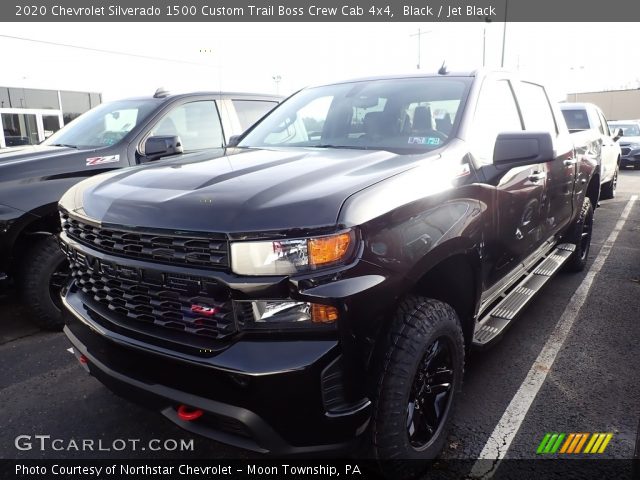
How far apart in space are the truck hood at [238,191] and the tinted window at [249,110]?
9.32ft

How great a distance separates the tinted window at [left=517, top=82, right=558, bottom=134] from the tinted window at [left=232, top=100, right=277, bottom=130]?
2780 mm

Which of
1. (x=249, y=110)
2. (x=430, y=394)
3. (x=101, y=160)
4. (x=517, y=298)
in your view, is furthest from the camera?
(x=249, y=110)

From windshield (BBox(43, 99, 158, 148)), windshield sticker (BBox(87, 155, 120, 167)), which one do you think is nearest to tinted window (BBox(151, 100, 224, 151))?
windshield (BBox(43, 99, 158, 148))

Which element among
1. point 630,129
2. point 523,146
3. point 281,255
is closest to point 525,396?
point 523,146

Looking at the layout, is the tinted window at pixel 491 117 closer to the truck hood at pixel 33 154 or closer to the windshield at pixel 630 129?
the truck hood at pixel 33 154

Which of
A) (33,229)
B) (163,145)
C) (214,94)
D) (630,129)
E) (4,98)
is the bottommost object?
(630,129)

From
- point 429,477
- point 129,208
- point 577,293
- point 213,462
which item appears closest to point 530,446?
point 429,477

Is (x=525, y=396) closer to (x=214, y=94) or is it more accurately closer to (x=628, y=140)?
(x=214, y=94)

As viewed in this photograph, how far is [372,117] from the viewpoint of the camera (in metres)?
3.02

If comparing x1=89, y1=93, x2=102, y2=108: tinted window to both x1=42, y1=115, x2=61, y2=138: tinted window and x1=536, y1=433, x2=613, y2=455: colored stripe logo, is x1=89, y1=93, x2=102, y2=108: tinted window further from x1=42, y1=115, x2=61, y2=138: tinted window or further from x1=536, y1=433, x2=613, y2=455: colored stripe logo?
x1=536, y1=433, x2=613, y2=455: colored stripe logo

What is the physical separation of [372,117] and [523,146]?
3.04ft

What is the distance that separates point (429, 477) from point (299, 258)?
1327mm

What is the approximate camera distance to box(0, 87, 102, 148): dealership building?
1802 cm

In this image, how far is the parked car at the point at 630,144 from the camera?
15750 millimetres
